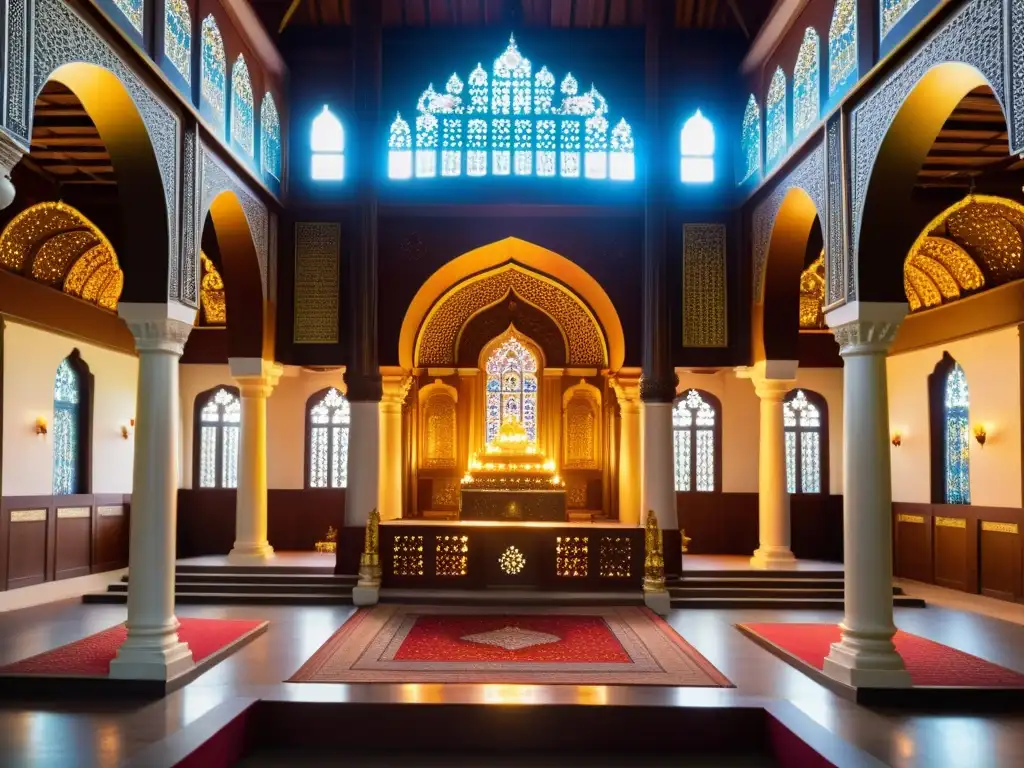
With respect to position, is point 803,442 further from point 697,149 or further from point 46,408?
point 46,408

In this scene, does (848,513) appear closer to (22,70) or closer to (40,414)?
(22,70)

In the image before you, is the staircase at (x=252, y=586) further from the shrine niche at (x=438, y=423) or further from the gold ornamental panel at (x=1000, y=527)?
the gold ornamental panel at (x=1000, y=527)

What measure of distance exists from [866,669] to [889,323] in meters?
2.72

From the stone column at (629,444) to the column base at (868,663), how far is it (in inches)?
293

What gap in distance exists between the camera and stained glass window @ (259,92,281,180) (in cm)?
1226

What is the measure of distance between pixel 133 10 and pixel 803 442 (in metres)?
12.2

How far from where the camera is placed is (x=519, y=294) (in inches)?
650

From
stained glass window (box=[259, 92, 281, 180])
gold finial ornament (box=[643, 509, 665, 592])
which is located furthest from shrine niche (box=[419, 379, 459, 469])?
gold finial ornament (box=[643, 509, 665, 592])

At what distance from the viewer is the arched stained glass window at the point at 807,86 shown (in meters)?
9.82

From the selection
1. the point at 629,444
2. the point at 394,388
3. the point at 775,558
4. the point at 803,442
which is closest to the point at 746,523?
the point at 803,442

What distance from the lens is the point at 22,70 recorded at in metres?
5.88

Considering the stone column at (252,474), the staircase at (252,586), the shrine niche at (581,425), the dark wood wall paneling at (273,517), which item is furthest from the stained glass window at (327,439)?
the shrine niche at (581,425)

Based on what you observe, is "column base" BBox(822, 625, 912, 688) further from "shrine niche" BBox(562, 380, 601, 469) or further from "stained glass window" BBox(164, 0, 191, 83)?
"shrine niche" BBox(562, 380, 601, 469)

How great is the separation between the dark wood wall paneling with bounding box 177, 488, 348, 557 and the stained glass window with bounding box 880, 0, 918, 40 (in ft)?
36.3
